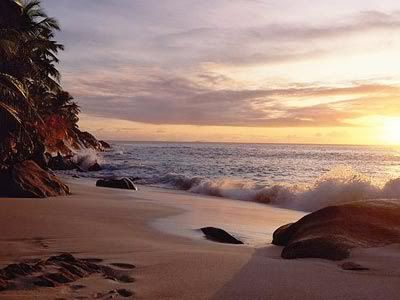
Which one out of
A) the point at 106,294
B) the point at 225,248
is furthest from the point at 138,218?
the point at 106,294

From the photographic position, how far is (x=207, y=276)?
4.68m

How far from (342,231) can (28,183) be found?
970cm

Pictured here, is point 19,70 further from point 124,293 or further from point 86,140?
point 86,140

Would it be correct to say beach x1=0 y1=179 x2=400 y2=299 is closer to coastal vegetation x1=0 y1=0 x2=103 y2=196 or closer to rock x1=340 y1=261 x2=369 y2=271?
rock x1=340 y1=261 x2=369 y2=271

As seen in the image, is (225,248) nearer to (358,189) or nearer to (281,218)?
(281,218)

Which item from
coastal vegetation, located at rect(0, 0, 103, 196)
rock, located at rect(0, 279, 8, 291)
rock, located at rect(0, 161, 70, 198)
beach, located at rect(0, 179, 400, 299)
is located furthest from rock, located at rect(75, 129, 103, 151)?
rock, located at rect(0, 279, 8, 291)

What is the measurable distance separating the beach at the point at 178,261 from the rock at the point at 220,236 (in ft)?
0.72

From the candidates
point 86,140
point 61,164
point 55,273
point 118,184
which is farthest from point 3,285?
point 86,140

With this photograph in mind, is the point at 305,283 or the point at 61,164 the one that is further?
the point at 61,164

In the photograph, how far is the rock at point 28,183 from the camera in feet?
41.2

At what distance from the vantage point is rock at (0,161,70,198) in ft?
41.2

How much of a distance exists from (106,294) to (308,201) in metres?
14.0

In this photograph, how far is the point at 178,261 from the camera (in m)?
5.30

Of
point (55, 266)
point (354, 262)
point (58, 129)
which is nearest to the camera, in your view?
point (55, 266)
